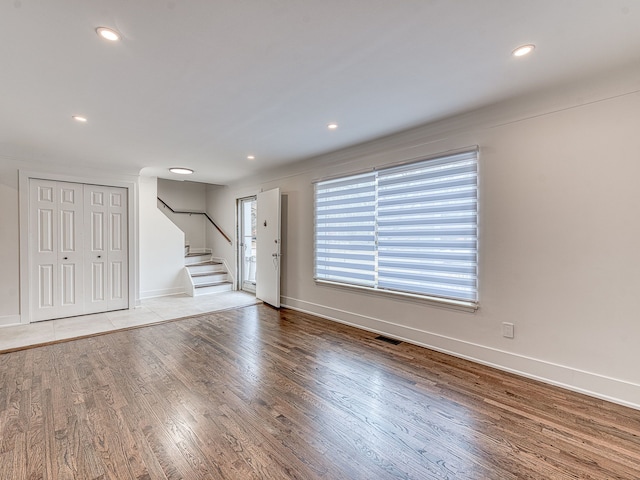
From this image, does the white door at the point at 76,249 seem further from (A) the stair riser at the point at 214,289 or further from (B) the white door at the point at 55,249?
(A) the stair riser at the point at 214,289

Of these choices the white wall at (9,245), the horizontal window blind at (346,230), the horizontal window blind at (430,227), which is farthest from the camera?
the white wall at (9,245)

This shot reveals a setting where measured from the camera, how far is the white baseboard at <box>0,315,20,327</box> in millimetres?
4156

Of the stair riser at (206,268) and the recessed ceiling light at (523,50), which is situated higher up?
the recessed ceiling light at (523,50)

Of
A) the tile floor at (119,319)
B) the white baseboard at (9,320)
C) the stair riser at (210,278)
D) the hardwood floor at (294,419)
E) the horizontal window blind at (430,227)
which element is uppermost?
the horizontal window blind at (430,227)

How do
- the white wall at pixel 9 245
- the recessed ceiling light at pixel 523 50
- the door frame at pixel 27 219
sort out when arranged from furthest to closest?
the door frame at pixel 27 219
the white wall at pixel 9 245
the recessed ceiling light at pixel 523 50

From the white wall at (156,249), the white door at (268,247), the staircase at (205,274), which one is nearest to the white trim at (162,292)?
the white wall at (156,249)

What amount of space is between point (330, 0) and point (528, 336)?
3.03 m

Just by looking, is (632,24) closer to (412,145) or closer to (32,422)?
(412,145)

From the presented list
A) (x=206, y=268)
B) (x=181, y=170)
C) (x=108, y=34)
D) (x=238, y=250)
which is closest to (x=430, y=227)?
(x=108, y=34)

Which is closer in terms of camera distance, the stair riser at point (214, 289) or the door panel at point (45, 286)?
the door panel at point (45, 286)

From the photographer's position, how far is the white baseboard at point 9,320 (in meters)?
4.16

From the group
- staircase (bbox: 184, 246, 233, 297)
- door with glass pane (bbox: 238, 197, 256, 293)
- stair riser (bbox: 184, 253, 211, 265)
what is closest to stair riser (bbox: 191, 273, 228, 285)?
staircase (bbox: 184, 246, 233, 297)

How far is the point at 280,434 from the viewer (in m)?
1.93

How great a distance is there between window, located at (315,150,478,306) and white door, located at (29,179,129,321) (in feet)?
11.5
